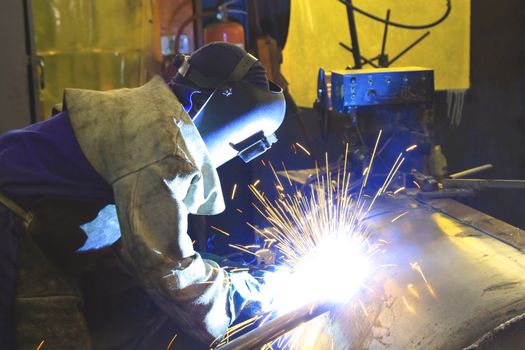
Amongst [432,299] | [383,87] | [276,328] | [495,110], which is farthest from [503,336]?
[495,110]

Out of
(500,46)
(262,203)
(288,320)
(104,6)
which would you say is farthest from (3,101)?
(500,46)

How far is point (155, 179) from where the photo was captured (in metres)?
1.60

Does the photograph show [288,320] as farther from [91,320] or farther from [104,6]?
[104,6]

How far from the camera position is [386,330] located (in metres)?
1.65

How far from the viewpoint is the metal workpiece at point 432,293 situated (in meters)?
1.49

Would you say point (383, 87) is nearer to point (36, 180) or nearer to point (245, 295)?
point (245, 295)

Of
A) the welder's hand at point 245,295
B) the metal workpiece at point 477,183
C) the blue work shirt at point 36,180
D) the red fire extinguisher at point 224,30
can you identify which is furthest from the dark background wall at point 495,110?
the blue work shirt at point 36,180

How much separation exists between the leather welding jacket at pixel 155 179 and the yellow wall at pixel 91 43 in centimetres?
221

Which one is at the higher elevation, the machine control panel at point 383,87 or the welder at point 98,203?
the machine control panel at point 383,87

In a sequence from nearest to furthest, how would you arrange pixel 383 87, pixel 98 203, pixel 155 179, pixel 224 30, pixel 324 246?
pixel 155 179, pixel 98 203, pixel 324 246, pixel 383 87, pixel 224 30

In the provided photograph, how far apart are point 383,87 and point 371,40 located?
1.79 m

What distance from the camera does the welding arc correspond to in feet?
5.18

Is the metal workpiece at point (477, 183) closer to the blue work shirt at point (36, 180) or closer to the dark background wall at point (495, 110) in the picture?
the blue work shirt at point (36, 180)

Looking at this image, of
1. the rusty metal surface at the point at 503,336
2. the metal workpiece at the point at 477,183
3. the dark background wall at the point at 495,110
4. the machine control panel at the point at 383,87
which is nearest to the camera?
the rusty metal surface at the point at 503,336
